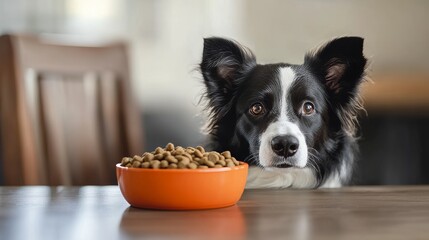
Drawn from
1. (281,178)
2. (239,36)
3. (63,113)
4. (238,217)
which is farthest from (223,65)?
(239,36)

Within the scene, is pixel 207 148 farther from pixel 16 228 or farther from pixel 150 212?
pixel 16 228

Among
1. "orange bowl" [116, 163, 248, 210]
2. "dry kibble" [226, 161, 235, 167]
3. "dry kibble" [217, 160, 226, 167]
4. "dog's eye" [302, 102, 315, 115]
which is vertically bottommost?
"orange bowl" [116, 163, 248, 210]

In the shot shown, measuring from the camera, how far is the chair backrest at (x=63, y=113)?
189cm

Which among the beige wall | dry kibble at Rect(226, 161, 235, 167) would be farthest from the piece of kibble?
the beige wall

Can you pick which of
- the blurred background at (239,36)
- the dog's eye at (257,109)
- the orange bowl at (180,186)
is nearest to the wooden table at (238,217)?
the orange bowl at (180,186)

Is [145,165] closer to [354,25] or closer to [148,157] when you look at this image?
[148,157]

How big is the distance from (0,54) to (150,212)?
1138 millimetres

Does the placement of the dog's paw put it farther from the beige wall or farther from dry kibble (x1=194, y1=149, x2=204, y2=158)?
the beige wall

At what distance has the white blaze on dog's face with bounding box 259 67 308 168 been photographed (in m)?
1.11

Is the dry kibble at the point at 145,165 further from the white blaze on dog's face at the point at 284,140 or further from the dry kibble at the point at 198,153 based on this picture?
the white blaze on dog's face at the point at 284,140

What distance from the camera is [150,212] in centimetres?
99

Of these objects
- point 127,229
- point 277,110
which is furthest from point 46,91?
point 127,229

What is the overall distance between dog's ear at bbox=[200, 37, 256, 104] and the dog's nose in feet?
0.55

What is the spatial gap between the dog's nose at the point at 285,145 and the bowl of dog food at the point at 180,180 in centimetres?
11
